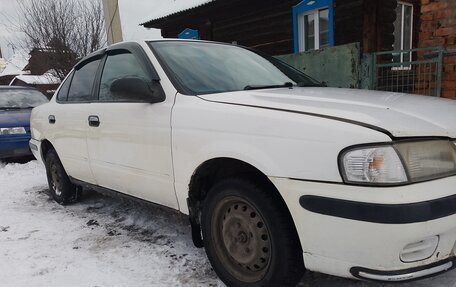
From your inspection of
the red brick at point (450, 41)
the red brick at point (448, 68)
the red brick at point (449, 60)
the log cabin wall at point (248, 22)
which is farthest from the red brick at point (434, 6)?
the log cabin wall at point (248, 22)

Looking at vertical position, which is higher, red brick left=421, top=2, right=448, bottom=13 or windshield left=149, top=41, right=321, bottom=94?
red brick left=421, top=2, right=448, bottom=13

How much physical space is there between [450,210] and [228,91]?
4.89 ft

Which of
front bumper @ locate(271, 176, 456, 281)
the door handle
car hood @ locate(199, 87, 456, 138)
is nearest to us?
front bumper @ locate(271, 176, 456, 281)

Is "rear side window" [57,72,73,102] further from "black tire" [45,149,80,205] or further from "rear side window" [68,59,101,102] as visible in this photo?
"black tire" [45,149,80,205]

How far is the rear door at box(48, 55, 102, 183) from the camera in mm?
3750

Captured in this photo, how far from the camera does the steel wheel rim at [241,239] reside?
2271 millimetres

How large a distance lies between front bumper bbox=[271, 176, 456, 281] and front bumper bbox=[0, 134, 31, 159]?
21.2 ft

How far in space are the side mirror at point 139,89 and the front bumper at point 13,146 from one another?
5099 mm

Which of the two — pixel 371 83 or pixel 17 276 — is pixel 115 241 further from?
Result: pixel 371 83

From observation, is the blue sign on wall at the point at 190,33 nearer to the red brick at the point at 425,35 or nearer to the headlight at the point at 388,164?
the red brick at the point at 425,35

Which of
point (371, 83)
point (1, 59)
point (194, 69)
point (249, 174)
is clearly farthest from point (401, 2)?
point (1, 59)

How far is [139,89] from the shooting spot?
9.11 feet

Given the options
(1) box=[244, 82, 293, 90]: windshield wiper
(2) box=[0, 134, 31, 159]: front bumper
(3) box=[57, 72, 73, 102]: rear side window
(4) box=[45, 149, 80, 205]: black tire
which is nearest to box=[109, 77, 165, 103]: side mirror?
(1) box=[244, 82, 293, 90]: windshield wiper

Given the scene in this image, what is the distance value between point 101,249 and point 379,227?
7.38 ft
